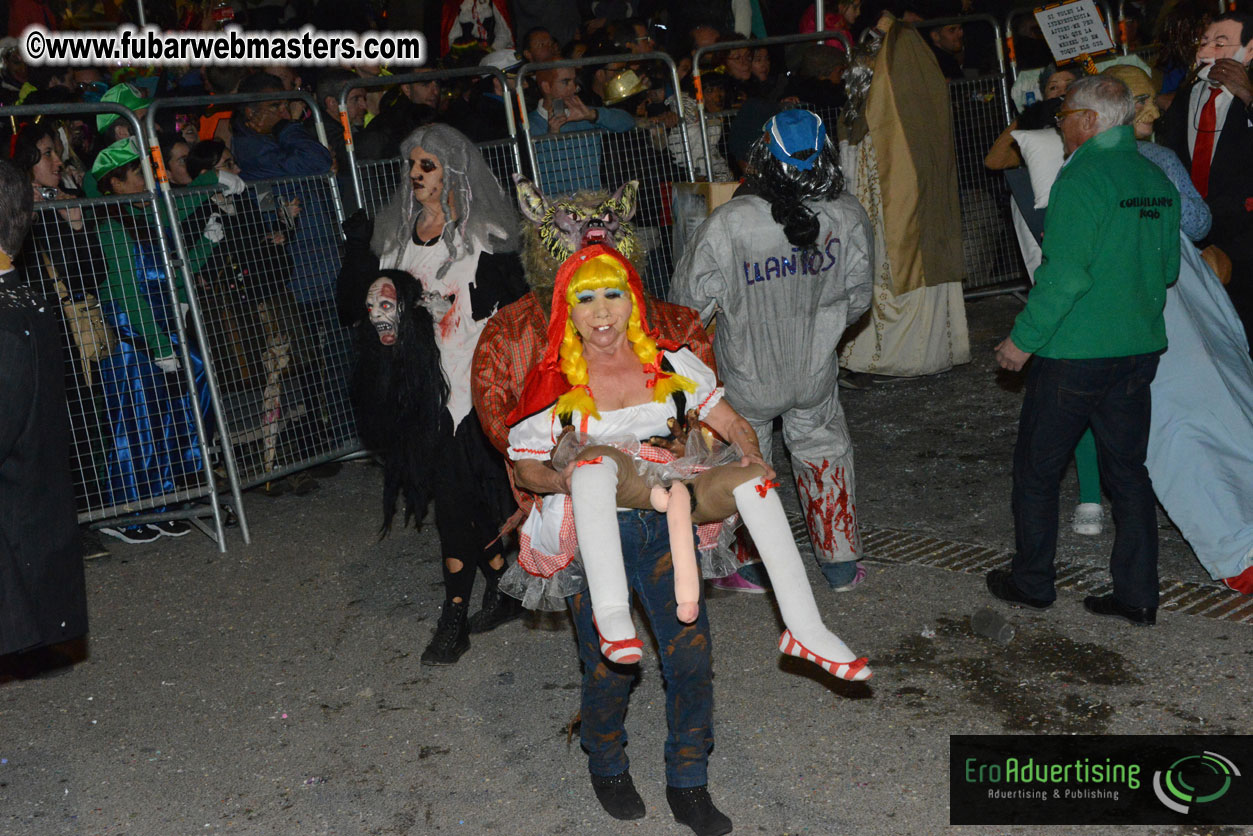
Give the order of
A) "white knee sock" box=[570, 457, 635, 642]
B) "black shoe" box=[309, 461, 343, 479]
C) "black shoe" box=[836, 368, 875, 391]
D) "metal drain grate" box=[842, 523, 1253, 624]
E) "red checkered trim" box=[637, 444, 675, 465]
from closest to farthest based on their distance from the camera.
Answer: "white knee sock" box=[570, 457, 635, 642] → "red checkered trim" box=[637, 444, 675, 465] → "metal drain grate" box=[842, 523, 1253, 624] → "black shoe" box=[309, 461, 343, 479] → "black shoe" box=[836, 368, 875, 391]

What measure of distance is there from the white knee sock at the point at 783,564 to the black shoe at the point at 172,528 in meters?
4.58

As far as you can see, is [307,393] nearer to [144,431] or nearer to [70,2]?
[144,431]

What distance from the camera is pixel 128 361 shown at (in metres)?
6.48

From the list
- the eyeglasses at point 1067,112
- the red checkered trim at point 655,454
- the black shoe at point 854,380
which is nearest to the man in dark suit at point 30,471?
the red checkered trim at point 655,454

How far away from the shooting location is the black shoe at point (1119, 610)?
484 cm

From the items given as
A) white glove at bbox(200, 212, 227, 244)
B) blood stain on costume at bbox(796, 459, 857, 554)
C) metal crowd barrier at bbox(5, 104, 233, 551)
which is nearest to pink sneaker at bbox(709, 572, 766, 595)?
blood stain on costume at bbox(796, 459, 857, 554)

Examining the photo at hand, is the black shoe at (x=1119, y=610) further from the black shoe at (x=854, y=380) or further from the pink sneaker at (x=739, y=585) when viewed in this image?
the black shoe at (x=854, y=380)

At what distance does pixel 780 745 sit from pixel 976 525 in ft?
7.63

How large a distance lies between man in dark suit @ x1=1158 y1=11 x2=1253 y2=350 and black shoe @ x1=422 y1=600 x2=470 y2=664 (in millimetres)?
3978

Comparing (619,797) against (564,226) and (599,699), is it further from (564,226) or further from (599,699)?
(564,226)

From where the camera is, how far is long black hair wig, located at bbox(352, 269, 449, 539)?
190 inches

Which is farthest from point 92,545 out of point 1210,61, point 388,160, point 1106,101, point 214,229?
point 1210,61

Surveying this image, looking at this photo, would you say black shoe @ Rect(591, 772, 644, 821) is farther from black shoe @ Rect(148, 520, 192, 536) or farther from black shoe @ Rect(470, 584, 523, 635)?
black shoe @ Rect(148, 520, 192, 536)

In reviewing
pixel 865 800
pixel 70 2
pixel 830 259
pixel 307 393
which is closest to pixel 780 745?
pixel 865 800
